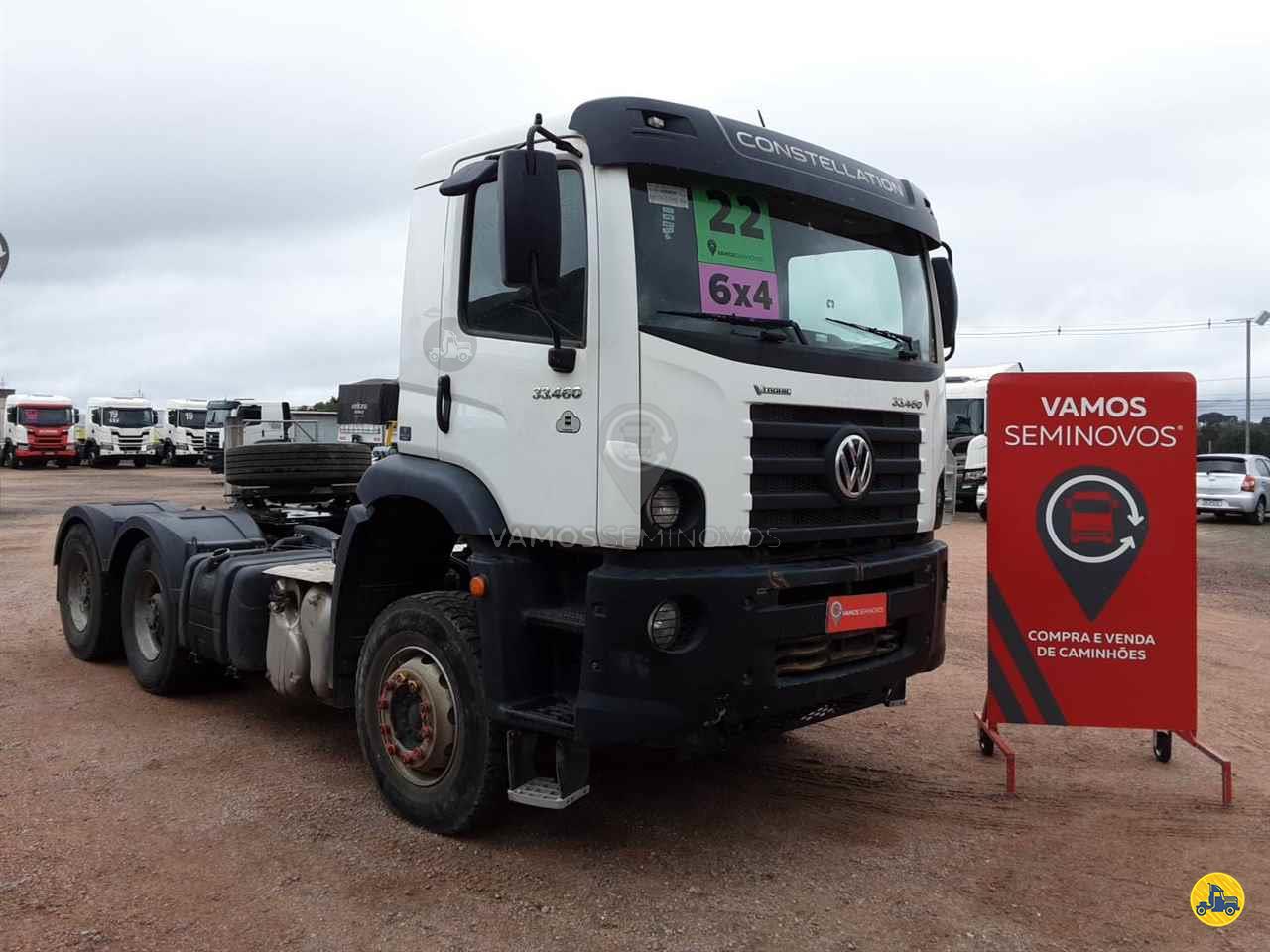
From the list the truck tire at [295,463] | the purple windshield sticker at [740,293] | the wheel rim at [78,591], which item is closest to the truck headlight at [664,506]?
the purple windshield sticker at [740,293]

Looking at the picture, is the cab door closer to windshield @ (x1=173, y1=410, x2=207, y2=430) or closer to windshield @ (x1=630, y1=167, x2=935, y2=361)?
windshield @ (x1=630, y1=167, x2=935, y2=361)

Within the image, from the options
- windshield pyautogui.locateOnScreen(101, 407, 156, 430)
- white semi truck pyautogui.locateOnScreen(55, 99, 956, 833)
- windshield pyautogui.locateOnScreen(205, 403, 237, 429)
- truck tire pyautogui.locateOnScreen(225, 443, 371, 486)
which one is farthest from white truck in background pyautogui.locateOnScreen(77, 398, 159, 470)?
white semi truck pyautogui.locateOnScreen(55, 99, 956, 833)

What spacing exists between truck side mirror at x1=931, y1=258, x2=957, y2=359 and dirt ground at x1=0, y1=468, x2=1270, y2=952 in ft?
7.39

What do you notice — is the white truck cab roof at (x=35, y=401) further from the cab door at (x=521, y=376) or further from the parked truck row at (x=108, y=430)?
the cab door at (x=521, y=376)

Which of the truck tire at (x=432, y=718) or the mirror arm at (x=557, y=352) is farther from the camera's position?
the truck tire at (x=432, y=718)

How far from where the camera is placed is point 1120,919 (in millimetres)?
3863

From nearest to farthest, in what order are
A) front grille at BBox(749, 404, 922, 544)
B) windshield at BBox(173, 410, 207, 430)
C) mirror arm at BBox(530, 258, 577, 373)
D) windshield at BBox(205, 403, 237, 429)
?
1. mirror arm at BBox(530, 258, 577, 373)
2. front grille at BBox(749, 404, 922, 544)
3. windshield at BBox(205, 403, 237, 429)
4. windshield at BBox(173, 410, 207, 430)

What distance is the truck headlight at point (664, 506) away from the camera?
12.7 ft

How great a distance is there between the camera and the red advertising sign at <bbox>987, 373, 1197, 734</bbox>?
5.25 meters

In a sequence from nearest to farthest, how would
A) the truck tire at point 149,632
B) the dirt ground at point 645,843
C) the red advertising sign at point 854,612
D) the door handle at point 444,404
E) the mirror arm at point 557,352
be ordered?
the dirt ground at point 645,843 → the mirror arm at point 557,352 → the red advertising sign at point 854,612 → the door handle at point 444,404 → the truck tire at point 149,632

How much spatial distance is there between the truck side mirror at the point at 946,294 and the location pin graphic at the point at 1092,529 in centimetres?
92

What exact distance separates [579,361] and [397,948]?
6.97 feet

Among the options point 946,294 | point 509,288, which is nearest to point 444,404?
point 509,288

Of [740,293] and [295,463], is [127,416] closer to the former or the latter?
[295,463]
